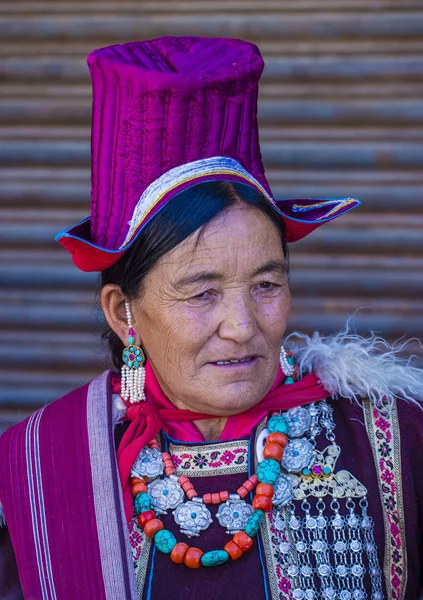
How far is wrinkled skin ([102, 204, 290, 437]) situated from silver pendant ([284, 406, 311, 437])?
0.13m

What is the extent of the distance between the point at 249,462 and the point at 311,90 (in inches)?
74.4

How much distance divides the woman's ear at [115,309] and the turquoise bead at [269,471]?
539 mm

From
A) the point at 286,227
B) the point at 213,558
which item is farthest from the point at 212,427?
the point at 286,227

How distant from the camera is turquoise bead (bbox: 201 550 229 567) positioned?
2.19 metres

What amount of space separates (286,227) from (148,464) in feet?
2.58

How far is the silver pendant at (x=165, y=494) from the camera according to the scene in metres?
2.32

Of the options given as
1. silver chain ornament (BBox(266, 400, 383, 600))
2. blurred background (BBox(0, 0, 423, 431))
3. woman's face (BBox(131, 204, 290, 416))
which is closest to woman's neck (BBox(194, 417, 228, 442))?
woman's face (BBox(131, 204, 290, 416))

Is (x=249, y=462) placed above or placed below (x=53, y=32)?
below

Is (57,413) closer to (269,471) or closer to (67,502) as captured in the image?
(67,502)

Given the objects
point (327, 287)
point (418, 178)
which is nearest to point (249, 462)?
point (327, 287)

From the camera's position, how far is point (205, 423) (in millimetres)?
2465

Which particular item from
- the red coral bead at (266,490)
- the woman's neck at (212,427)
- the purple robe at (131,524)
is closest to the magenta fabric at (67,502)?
the purple robe at (131,524)

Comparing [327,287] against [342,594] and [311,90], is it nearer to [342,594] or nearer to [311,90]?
[311,90]

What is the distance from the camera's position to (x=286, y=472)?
2.35 meters
